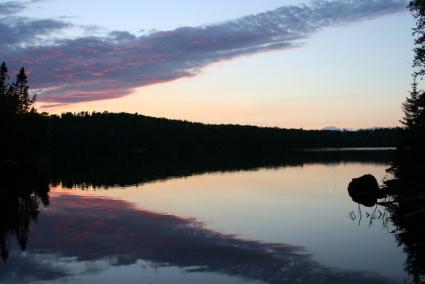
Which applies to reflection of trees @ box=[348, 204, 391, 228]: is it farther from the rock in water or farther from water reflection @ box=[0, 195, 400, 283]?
water reflection @ box=[0, 195, 400, 283]

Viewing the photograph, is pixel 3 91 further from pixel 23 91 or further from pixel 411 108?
pixel 411 108

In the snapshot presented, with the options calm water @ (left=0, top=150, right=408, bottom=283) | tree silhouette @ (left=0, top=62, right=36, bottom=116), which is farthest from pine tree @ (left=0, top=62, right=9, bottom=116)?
calm water @ (left=0, top=150, right=408, bottom=283)

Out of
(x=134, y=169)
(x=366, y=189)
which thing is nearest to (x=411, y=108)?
(x=366, y=189)

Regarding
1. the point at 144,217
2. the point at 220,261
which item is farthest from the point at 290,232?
the point at 144,217

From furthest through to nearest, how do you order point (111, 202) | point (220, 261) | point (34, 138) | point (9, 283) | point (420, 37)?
point (34, 138), point (111, 202), point (420, 37), point (220, 261), point (9, 283)

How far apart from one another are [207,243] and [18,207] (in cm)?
2045

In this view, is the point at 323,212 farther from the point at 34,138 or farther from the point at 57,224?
the point at 34,138

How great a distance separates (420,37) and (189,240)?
735 inches

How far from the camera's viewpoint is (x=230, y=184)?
208 feet

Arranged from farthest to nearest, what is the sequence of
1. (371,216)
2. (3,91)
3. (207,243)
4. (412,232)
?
(3,91)
(371,216)
(412,232)
(207,243)

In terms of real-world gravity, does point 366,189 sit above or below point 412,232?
above

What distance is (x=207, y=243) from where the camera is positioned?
25.2 meters

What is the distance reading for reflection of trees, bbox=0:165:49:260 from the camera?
88.9 feet

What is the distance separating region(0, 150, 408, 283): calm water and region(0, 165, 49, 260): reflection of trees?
0.53m
